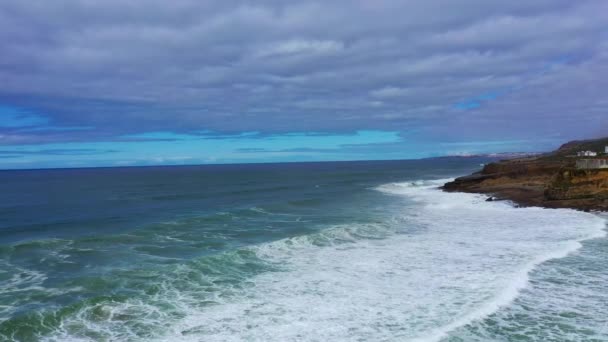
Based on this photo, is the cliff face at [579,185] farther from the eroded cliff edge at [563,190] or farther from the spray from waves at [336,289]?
the spray from waves at [336,289]

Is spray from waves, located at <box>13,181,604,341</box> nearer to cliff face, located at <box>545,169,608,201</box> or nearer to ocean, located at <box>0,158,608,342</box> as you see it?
ocean, located at <box>0,158,608,342</box>

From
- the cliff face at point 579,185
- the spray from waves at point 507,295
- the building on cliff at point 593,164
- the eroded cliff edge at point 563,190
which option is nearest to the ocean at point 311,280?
the spray from waves at point 507,295

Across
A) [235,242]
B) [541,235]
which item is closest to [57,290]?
[235,242]

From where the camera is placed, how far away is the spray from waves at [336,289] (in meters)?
13.2

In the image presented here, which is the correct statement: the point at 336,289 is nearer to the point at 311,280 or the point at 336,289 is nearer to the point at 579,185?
the point at 311,280

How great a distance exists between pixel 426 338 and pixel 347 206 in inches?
1282

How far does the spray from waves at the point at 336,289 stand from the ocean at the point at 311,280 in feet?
0.21

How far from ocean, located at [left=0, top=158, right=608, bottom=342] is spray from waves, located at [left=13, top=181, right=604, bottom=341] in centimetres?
6

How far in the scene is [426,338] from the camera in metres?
12.2

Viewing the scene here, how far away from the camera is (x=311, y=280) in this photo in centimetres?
1806

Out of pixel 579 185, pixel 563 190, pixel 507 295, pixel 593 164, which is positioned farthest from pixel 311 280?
pixel 593 164

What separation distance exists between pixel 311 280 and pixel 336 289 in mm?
1542

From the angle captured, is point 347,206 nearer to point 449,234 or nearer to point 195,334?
point 449,234

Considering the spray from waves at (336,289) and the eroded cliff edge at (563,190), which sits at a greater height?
the eroded cliff edge at (563,190)
